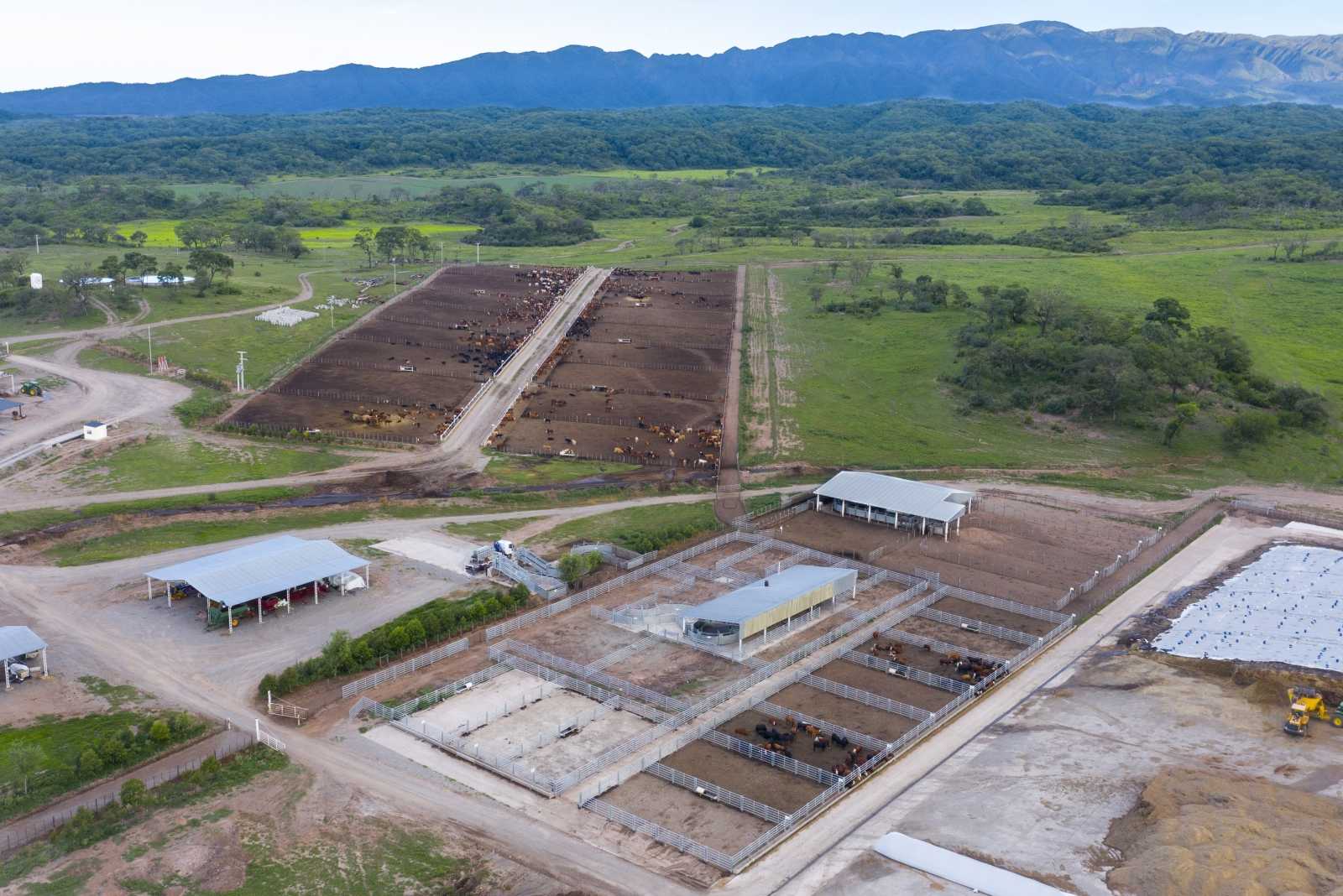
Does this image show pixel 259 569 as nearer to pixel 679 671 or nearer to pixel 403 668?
pixel 403 668

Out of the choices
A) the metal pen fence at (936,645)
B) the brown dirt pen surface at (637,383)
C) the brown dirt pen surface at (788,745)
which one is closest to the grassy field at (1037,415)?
the brown dirt pen surface at (637,383)

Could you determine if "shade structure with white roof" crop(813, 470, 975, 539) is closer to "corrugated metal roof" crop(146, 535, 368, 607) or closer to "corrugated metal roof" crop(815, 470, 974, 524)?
"corrugated metal roof" crop(815, 470, 974, 524)

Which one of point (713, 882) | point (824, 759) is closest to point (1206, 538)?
point (824, 759)

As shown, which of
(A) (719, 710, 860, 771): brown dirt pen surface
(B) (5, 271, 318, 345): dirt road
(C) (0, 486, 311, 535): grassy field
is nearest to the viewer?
(A) (719, 710, 860, 771): brown dirt pen surface

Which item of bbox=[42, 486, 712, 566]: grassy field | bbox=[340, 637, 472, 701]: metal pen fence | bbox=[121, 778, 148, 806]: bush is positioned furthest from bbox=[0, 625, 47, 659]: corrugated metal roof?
bbox=[340, 637, 472, 701]: metal pen fence

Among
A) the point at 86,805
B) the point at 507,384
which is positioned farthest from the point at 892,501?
the point at 86,805

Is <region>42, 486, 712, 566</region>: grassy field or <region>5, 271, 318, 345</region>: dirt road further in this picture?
<region>5, 271, 318, 345</region>: dirt road

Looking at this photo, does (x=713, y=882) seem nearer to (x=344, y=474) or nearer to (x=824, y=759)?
(x=824, y=759)
